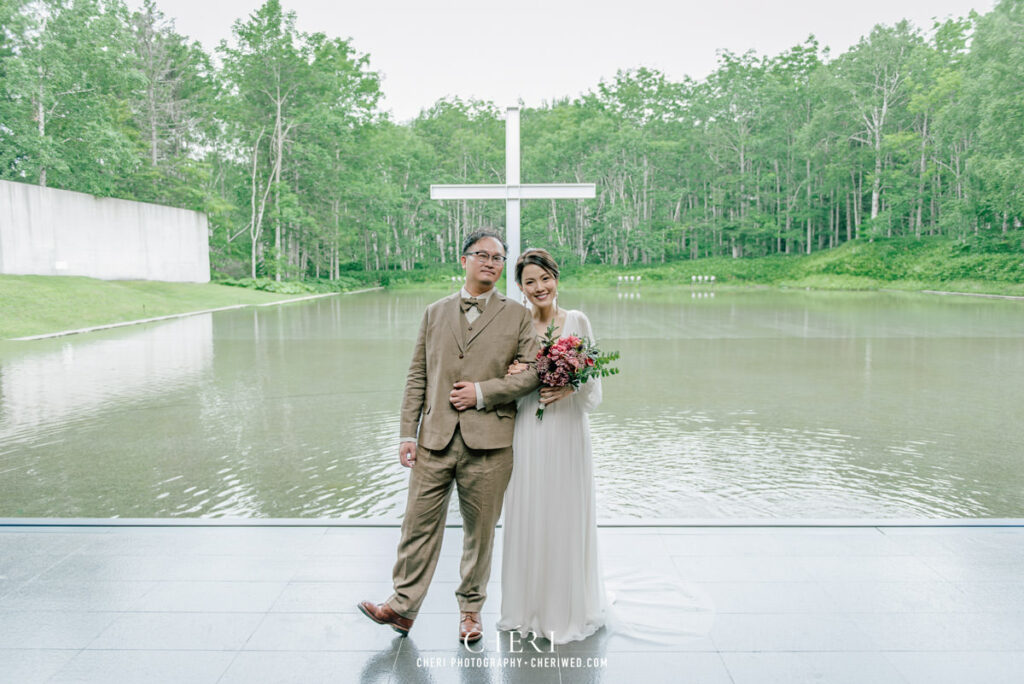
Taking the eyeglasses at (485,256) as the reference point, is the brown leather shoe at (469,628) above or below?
below

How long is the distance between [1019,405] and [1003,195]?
3168cm

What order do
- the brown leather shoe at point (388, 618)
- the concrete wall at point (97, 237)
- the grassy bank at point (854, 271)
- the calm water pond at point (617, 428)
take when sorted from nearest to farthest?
the brown leather shoe at point (388, 618), the calm water pond at point (617, 428), the concrete wall at point (97, 237), the grassy bank at point (854, 271)

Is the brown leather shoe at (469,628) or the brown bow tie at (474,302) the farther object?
the brown bow tie at (474,302)

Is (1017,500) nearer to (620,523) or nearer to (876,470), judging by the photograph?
(876,470)

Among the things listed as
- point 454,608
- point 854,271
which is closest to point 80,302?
point 454,608

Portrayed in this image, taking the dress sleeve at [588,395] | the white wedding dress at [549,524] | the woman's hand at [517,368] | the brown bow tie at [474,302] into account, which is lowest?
the white wedding dress at [549,524]

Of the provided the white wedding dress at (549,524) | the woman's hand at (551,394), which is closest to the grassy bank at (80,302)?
the white wedding dress at (549,524)

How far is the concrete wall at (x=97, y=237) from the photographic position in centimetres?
2234

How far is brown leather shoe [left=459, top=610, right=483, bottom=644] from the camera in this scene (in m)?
2.86

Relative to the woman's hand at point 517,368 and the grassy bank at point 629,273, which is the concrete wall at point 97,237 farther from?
the woman's hand at point 517,368

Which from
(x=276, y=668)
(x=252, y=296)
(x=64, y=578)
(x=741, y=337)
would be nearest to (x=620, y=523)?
(x=276, y=668)

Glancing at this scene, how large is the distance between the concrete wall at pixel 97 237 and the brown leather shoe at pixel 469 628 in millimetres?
24150

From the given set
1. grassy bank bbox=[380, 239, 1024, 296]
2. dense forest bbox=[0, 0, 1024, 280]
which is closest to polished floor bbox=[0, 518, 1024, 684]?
dense forest bbox=[0, 0, 1024, 280]

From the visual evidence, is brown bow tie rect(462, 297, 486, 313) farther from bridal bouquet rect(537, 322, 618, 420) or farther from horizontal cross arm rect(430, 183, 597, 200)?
horizontal cross arm rect(430, 183, 597, 200)
